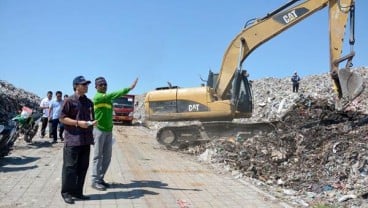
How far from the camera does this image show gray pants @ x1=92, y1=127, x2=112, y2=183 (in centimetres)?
757

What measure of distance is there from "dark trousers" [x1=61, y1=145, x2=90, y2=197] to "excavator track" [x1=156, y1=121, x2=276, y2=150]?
771 centimetres

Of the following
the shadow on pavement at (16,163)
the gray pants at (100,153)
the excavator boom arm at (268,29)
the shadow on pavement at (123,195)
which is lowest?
the shadow on pavement at (123,195)

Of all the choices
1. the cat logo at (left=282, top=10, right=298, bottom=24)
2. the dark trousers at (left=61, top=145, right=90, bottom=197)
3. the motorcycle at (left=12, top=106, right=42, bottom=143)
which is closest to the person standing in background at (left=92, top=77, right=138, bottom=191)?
the dark trousers at (left=61, top=145, right=90, bottom=197)

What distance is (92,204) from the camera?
664 centimetres

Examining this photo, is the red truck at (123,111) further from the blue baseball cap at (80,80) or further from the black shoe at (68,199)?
the black shoe at (68,199)

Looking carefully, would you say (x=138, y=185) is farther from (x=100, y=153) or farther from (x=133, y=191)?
(x=100, y=153)

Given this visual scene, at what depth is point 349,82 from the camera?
11.8m

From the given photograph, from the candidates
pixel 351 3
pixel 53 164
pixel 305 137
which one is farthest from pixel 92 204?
pixel 351 3

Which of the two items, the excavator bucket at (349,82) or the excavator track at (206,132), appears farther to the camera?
the excavator track at (206,132)

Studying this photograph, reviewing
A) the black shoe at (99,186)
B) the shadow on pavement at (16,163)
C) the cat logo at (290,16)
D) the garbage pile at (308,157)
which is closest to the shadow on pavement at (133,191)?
the black shoe at (99,186)

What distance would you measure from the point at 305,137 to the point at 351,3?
3.92 meters

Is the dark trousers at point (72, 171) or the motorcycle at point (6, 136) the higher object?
the motorcycle at point (6, 136)

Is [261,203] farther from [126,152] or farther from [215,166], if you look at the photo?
[126,152]

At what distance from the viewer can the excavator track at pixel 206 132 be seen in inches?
562
